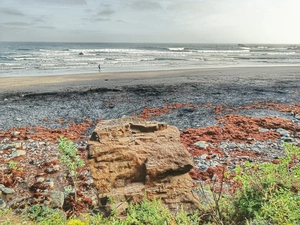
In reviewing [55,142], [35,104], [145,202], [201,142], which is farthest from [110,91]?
[145,202]

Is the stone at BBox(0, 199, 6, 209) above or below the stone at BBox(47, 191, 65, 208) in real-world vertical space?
below

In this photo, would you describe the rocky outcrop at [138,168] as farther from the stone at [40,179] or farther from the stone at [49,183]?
the stone at [40,179]

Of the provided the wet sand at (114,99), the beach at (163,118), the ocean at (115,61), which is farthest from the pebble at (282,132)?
the ocean at (115,61)

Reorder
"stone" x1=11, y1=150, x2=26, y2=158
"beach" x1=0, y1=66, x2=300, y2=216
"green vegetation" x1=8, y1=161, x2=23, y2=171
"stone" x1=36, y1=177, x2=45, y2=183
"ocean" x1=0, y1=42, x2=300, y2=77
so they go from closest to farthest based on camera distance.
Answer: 1. "stone" x1=36, y1=177, x2=45, y2=183
2. "green vegetation" x1=8, y1=161, x2=23, y2=171
3. "beach" x1=0, y1=66, x2=300, y2=216
4. "stone" x1=11, y1=150, x2=26, y2=158
5. "ocean" x1=0, y1=42, x2=300, y2=77

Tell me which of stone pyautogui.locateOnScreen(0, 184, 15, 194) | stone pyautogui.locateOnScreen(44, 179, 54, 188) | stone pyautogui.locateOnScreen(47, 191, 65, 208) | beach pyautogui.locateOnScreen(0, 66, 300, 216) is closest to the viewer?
stone pyautogui.locateOnScreen(47, 191, 65, 208)

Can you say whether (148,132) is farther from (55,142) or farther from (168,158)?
(55,142)

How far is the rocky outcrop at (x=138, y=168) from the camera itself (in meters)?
3.71

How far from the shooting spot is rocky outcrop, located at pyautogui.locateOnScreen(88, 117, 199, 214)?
12.2 ft

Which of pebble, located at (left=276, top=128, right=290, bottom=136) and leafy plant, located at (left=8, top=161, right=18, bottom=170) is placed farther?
pebble, located at (left=276, top=128, right=290, bottom=136)

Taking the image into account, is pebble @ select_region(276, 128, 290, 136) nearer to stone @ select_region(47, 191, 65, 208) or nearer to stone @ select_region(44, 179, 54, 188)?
stone @ select_region(47, 191, 65, 208)

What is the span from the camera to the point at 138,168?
3.90 metres

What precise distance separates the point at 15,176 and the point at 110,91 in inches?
390

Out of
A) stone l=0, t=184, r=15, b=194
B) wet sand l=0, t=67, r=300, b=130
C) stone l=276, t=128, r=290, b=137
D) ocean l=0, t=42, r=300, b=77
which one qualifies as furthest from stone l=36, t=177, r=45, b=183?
ocean l=0, t=42, r=300, b=77

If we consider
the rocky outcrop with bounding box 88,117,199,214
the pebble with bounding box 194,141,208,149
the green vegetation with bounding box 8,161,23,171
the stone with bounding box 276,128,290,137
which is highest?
the rocky outcrop with bounding box 88,117,199,214
